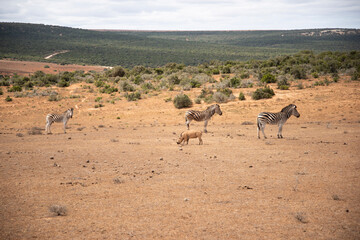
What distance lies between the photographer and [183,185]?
9305 millimetres

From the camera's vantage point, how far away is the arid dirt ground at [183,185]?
6.58m

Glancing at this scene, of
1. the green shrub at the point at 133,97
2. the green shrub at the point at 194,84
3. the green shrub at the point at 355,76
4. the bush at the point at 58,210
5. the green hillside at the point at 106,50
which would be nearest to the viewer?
the bush at the point at 58,210

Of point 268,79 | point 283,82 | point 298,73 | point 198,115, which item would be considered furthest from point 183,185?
point 298,73

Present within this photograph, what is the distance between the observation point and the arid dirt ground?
6.58 m

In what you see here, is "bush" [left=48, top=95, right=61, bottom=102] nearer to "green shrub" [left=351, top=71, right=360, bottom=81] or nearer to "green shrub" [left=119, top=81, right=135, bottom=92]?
"green shrub" [left=119, top=81, right=135, bottom=92]

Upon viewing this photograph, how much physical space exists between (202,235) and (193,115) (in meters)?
12.9

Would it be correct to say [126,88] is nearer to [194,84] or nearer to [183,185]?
[194,84]

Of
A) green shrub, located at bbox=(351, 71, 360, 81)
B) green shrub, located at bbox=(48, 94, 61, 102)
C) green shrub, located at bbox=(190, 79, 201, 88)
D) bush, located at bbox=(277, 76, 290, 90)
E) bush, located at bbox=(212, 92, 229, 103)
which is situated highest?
green shrub, located at bbox=(351, 71, 360, 81)

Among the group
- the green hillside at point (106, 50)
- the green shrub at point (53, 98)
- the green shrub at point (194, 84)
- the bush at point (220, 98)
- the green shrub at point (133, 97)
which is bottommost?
the green shrub at point (53, 98)

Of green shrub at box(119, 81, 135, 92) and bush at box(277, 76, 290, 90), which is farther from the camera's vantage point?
green shrub at box(119, 81, 135, 92)

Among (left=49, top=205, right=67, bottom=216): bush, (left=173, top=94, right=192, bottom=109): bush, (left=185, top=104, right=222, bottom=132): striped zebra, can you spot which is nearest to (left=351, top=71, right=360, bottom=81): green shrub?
(left=173, top=94, right=192, bottom=109): bush

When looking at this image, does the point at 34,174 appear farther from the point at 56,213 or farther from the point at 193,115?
the point at 193,115

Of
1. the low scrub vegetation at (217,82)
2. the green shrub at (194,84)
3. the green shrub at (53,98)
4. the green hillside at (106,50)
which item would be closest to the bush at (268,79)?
the low scrub vegetation at (217,82)

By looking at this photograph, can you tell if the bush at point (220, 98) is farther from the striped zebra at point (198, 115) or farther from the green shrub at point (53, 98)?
the green shrub at point (53, 98)
